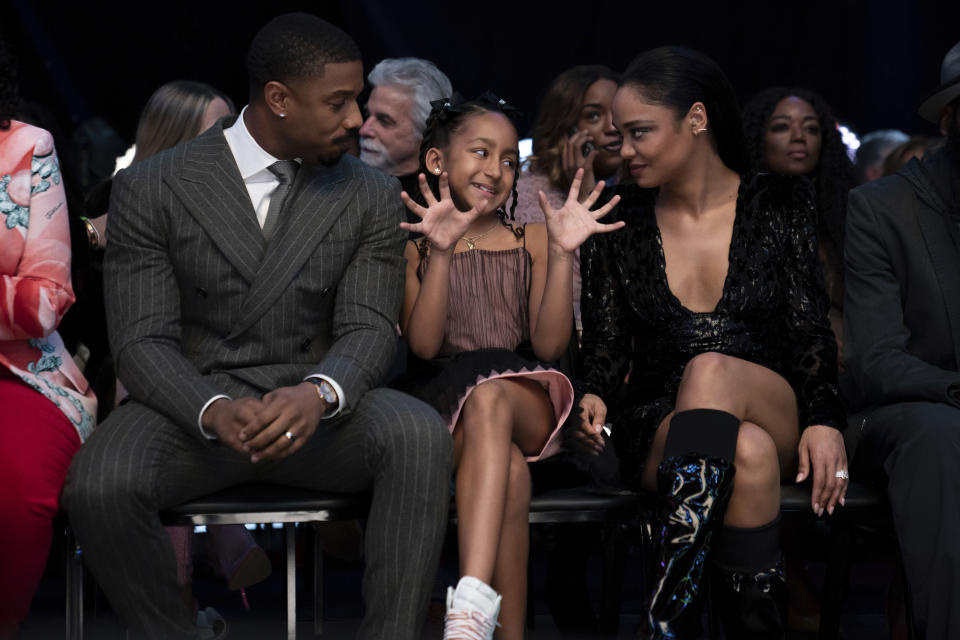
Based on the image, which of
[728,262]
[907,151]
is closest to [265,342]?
[728,262]

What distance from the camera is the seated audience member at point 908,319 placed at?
2.76 m

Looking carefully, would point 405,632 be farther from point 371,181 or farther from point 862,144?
point 862,144

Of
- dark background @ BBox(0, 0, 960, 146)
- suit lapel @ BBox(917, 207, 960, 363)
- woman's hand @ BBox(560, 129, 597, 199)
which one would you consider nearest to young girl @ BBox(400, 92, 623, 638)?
suit lapel @ BBox(917, 207, 960, 363)

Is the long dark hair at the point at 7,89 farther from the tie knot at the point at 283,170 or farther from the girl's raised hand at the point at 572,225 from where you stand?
the girl's raised hand at the point at 572,225

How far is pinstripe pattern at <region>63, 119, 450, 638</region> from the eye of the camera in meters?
2.58

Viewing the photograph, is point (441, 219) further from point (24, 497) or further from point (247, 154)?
point (24, 497)

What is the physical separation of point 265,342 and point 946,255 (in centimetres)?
171

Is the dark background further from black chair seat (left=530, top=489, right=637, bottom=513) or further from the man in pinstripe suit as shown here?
black chair seat (left=530, top=489, right=637, bottom=513)

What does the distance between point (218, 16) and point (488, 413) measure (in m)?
3.58

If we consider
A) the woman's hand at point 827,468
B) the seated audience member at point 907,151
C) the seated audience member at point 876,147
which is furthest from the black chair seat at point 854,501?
the seated audience member at point 876,147

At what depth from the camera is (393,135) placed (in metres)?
4.64

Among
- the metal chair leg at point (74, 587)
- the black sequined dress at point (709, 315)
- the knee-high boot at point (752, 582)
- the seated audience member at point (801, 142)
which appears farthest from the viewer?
the seated audience member at point (801, 142)

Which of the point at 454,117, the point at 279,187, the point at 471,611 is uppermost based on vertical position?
the point at 454,117

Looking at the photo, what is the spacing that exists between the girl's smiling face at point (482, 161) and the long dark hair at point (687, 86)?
0.35 m
